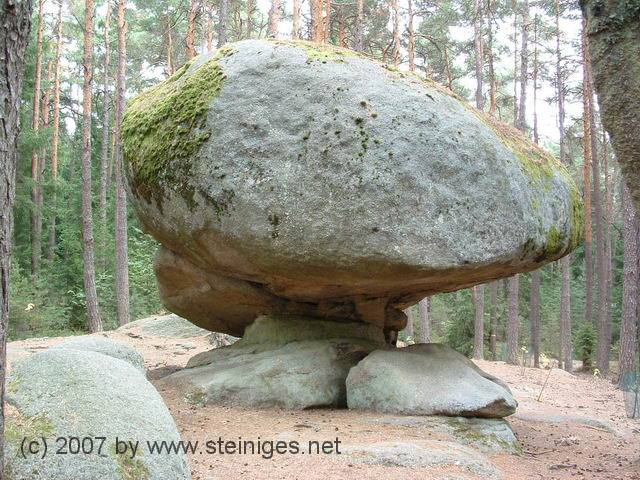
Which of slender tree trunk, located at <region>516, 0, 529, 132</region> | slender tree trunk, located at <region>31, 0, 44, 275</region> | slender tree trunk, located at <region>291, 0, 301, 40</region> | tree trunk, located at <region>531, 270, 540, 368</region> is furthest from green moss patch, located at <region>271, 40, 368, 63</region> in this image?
slender tree trunk, located at <region>31, 0, 44, 275</region>

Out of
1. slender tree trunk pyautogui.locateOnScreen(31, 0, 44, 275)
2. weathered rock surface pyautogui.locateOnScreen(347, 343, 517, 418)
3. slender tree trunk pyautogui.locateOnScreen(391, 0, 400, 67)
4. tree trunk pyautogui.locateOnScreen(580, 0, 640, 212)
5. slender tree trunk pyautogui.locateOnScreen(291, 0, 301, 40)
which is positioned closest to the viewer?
tree trunk pyautogui.locateOnScreen(580, 0, 640, 212)

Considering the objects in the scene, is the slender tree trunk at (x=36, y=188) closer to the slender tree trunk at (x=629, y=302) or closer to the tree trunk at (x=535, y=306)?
the tree trunk at (x=535, y=306)

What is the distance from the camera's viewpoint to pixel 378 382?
19.0 feet

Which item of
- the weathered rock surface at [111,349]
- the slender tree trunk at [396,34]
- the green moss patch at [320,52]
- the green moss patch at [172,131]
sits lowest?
the weathered rock surface at [111,349]

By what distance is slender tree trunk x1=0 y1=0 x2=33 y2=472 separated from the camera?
2055mm

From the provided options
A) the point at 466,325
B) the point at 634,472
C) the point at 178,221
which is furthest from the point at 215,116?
the point at 466,325

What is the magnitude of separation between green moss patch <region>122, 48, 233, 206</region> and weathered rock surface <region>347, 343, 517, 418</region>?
242cm

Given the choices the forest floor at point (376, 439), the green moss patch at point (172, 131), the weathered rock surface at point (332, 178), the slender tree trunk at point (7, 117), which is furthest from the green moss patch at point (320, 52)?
the slender tree trunk at point (7, 117)

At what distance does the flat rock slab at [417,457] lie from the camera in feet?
14.3

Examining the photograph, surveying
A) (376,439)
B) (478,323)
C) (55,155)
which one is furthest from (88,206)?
(55,155)

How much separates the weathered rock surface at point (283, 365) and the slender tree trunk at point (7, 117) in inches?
154

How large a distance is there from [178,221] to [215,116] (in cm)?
109

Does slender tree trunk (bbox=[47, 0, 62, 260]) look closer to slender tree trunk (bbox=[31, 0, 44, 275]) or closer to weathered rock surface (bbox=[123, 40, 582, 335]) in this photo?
slender tree trunk (bbox=[31, 0, 44, 275])

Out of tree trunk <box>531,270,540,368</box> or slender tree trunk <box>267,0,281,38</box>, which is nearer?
slender tree trunk <box>267,0,281,38</box>
